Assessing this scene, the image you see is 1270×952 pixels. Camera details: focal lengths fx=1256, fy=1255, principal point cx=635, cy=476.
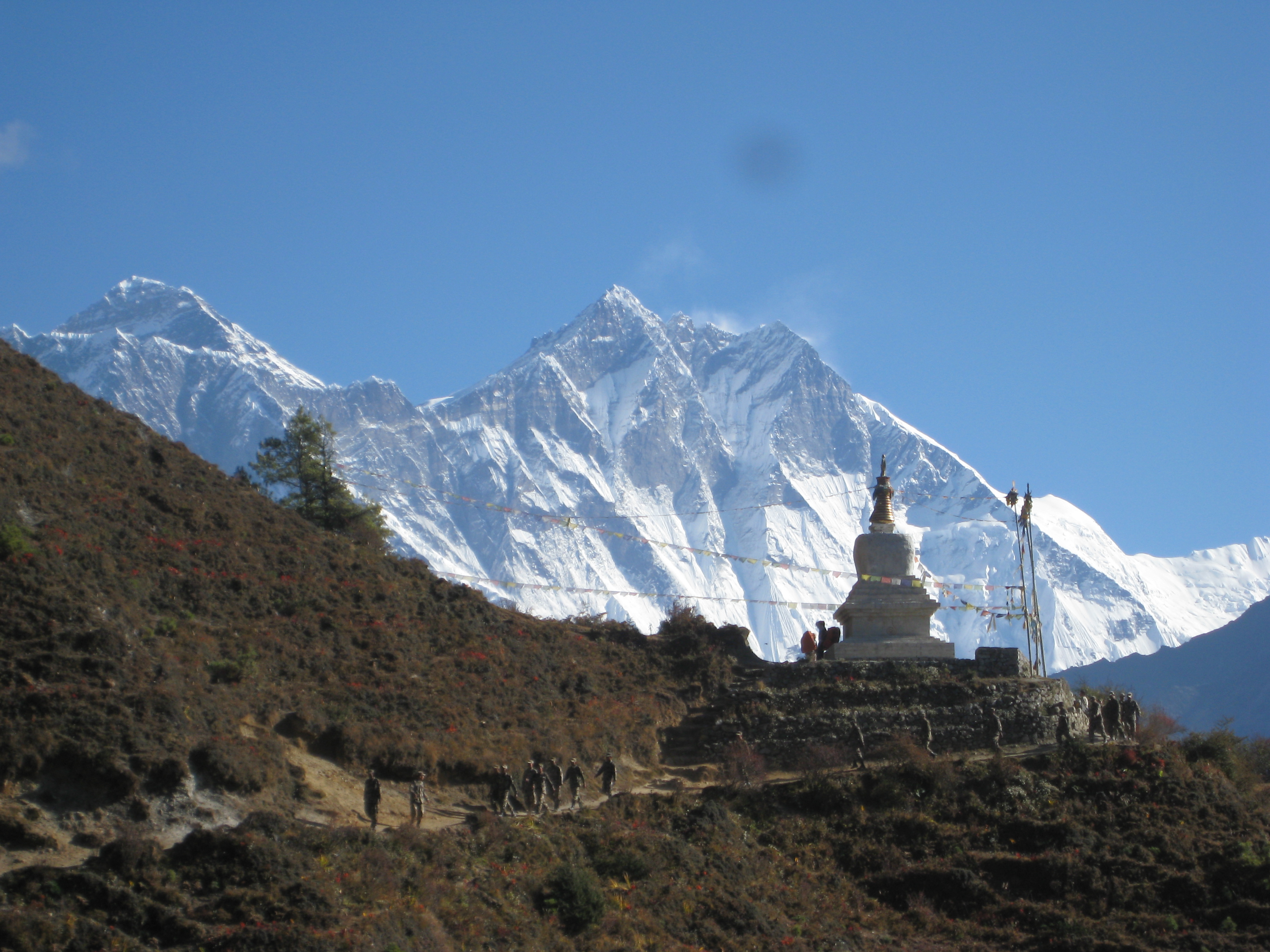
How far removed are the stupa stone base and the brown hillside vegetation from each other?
3.81 meters

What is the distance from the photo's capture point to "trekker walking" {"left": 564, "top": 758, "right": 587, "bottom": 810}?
26328 millimetres

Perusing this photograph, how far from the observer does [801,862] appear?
25.5m

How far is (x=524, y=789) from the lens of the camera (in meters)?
25.5

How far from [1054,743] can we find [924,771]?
5.70 meters

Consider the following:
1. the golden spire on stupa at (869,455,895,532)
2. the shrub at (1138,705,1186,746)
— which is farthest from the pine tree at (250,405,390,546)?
the shrub at (1138,705,1186,746)

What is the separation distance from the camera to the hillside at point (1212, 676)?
335 feet

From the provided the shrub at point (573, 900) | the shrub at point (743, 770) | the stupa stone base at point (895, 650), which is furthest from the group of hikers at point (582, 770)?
the stupa stone base at point (895, 650)

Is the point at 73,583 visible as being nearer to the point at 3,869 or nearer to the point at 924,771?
the point at 3,869

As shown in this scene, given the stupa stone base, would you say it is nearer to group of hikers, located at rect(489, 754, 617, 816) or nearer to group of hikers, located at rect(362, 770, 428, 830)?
group of hikers, located at rect(489, 754, 617, 816)

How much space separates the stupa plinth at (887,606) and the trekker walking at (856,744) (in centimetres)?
596

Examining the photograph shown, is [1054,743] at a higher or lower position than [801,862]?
higher

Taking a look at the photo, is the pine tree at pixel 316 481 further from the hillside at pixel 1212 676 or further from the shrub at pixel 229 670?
the hillside at pixel 1212 676

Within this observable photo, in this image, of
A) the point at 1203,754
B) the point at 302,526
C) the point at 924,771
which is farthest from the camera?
the point at 302,526

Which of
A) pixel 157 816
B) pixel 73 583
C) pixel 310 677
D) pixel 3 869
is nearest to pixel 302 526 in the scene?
pixel 310 677
